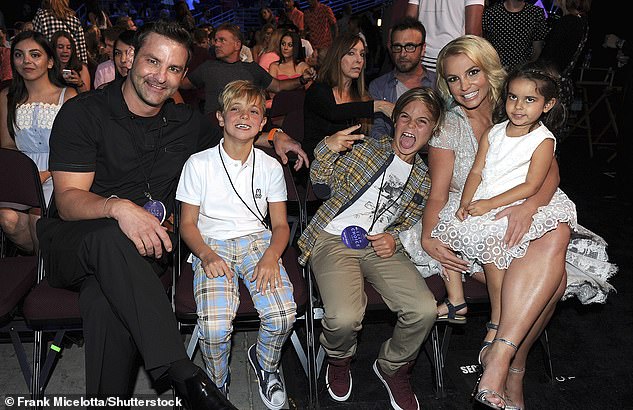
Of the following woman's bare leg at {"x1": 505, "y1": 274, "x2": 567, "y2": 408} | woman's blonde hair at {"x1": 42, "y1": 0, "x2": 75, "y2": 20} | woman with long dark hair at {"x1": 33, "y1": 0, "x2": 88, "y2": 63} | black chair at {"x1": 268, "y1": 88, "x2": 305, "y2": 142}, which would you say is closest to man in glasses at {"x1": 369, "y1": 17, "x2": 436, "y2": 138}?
black chair at {"x1": 268, "y1": 88, "x2": 305, "y2": 142}

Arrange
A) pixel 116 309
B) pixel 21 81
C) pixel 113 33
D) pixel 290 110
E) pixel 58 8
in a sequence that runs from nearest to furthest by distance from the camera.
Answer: pixel 116 309, pixel 21 81, pixel 290 110, pixel 113 33, pixel 58 8

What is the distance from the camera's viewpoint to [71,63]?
4.78m

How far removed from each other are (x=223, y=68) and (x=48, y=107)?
171cm

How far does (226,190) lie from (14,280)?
98cm

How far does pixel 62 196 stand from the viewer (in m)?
2.53

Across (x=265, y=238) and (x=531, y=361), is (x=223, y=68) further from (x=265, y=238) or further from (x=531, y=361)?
(x=531, y=361)

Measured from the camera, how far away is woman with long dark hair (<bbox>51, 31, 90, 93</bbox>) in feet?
14.8

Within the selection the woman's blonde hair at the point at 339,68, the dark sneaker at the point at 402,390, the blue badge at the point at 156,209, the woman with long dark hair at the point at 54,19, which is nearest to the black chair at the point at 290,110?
the woman's blonde hair at the point at 339,68

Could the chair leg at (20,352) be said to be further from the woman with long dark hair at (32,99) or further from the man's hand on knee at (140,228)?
the woman with long dark hair at (32,99)

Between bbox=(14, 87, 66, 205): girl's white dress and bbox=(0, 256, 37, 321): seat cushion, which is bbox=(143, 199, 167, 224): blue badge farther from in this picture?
bbox=(14, 87, 66, 205): girl's white dress

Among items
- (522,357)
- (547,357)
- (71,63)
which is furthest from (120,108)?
(71,63)

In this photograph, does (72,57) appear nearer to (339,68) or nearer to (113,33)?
(113,33)

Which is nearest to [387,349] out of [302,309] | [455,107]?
[302,309]

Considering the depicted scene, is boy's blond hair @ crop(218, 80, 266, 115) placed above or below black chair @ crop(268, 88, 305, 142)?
above
